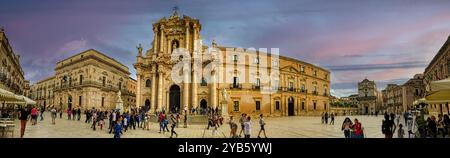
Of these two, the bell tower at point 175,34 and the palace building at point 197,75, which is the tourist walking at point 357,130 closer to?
the palace building at point 197,75

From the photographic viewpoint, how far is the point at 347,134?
9.52 m

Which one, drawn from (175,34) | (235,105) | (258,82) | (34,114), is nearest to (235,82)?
(235,105)

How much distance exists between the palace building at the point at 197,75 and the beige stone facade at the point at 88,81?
13611mm

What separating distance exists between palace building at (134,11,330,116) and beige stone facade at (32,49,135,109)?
13.6 meters

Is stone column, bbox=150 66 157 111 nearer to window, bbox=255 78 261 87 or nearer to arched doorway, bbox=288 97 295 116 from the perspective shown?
window, bbox=255 78 261 87

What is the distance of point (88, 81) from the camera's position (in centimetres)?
4203

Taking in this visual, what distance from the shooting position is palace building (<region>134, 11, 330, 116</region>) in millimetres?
30734

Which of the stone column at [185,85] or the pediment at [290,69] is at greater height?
the pediment at [290,69]

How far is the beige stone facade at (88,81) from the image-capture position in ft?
139

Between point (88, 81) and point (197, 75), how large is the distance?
19553mm

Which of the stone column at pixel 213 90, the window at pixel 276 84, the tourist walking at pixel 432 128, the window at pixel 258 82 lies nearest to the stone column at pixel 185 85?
the stone column at pixel 213 90

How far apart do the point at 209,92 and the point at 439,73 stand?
2323cm
